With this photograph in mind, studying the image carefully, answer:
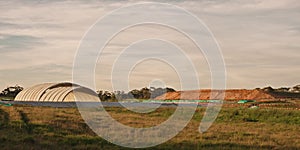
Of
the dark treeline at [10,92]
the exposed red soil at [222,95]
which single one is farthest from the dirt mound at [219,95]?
the dark treeline at [10,92]

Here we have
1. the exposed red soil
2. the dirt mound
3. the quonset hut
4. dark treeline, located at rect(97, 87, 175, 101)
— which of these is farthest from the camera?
dark treeline, located at rect(97, 87, 175, 101)

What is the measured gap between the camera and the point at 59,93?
185ft

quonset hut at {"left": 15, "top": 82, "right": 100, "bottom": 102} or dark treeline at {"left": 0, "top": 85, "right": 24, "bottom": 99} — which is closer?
quonset hut at {"left": 15, "top": 82, "right": 100, "bottom": 102}

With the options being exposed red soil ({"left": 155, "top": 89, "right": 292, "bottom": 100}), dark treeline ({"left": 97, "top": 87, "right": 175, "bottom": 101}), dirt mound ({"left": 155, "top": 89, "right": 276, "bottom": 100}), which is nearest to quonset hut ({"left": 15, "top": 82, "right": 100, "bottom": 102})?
dark treeline ({"left": 97, "top": 87, "right": 175, "bottom": 101})

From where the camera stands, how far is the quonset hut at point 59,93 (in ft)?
184

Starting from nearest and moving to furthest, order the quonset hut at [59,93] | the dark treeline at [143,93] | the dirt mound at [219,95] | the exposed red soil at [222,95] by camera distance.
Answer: the quonset hut at [59,93] → the exposed red soil at [222,95] → the dirt mound at [219,95] → the dark treeline at [143,93]

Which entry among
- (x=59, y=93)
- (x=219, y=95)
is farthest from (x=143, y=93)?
(x=59, y=93)

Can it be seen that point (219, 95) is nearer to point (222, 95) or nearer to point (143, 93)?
point (222, 95)

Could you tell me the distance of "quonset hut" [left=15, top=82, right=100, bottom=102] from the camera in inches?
2210

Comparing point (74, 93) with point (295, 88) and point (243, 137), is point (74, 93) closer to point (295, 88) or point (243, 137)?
point (243, 137)

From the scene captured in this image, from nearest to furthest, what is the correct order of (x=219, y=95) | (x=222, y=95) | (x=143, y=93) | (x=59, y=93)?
(x=59, y=93), (x=222, y=95), (x=219, y=95), (x=143, y=93)

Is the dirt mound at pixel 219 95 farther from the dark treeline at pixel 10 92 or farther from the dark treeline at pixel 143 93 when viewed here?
the dark treeline at pixel 10 92

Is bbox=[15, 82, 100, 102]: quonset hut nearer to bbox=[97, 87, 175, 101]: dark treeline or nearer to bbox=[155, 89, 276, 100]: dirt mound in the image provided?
bbox=[97, 87, 175, 101]: dark treeline

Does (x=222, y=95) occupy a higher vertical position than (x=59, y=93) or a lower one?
higher
